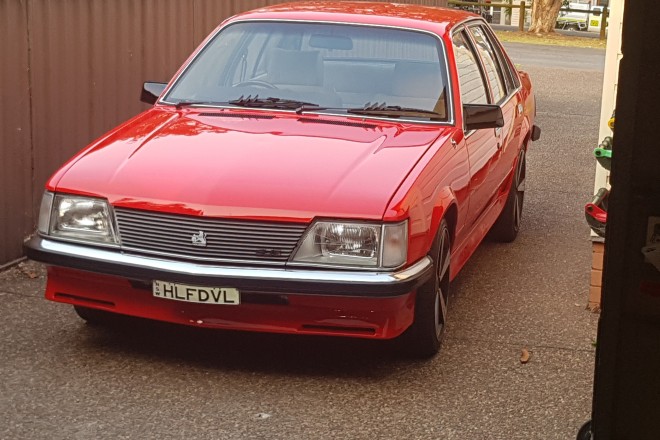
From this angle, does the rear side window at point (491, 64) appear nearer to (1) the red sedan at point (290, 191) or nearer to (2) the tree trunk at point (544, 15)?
(1) the red sedan at point (290, 191)

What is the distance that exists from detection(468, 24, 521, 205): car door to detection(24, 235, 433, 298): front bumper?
84.1 inches

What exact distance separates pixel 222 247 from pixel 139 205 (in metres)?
0.43

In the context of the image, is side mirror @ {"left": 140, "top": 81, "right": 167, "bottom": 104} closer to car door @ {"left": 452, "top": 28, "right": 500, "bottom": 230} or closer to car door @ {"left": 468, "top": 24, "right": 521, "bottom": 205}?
car door @ {"left": 452, "top": 28, "right": 500, "bottom": 230}

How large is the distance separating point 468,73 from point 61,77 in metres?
2.78

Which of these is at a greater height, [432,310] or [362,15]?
[362,15]

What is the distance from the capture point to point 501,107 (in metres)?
8.21

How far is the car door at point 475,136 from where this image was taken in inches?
277

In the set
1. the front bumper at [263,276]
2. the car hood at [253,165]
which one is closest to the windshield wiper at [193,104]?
the car hood at [253,165]

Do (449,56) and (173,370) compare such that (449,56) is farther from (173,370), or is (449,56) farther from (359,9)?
(173,370)

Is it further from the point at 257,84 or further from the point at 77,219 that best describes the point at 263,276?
the point at 257,84

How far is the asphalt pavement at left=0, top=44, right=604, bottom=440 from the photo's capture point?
5250mm

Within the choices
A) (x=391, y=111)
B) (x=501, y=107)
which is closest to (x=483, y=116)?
(x=391, y=111)

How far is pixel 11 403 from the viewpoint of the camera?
5430 millimetres

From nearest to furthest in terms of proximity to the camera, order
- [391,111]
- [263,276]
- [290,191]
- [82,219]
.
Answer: [263,276] → [290,191] → [82,219] → [391,111]
